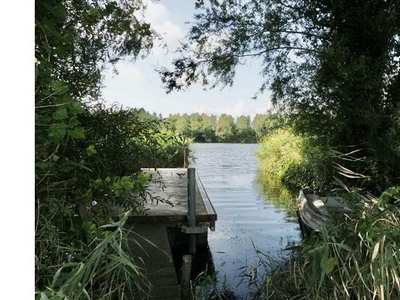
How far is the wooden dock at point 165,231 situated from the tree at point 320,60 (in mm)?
1944

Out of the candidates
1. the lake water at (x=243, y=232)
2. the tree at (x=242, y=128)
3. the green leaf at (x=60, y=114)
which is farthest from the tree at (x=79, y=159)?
the tree at (x=242, y=128)

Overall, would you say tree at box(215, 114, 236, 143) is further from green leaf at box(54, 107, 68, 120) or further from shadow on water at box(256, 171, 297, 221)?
green leaf at box(54, 107, 68, 120)

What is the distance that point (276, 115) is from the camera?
21.0 feet

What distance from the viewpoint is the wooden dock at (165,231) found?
311 cm

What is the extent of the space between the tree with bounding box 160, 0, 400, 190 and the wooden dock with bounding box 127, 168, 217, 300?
6.38 ft

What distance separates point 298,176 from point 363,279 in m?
9.82

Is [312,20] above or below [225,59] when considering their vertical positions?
above

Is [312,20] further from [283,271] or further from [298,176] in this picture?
[298,176]

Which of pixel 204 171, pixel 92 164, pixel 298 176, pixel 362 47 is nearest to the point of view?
pixel 92 164

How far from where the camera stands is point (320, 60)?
5.23m

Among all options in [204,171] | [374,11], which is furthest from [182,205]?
[204,171]

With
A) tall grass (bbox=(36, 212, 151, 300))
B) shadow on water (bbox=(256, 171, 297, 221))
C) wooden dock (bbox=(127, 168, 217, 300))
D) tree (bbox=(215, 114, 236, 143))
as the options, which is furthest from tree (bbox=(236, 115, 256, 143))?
tall grass (bbox=(36, 212, 151, 300))

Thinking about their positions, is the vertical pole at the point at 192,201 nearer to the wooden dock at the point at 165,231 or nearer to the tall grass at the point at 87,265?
the wooden dock at the point at 165,231

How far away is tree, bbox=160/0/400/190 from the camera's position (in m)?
4.90
